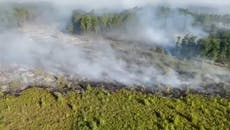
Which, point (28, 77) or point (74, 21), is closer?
point (28, 77)

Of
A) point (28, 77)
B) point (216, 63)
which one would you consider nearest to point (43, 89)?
point (28, 77)

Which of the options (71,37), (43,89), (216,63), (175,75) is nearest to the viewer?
(43,89)

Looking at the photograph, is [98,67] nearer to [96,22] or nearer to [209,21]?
[96,22]

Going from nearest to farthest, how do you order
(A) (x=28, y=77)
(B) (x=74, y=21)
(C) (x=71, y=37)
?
1. (A) (x=28, y=77)
2. (C) (x=71, y=37)
3. (B) (x=74, y=21)

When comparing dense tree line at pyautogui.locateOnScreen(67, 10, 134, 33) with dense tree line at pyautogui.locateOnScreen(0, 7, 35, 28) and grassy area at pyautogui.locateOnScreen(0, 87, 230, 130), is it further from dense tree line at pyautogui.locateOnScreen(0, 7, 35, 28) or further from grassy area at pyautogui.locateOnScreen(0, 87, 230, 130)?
A: grassy area at pyautogui.locateOnScreen(0, 87, 230, 130)

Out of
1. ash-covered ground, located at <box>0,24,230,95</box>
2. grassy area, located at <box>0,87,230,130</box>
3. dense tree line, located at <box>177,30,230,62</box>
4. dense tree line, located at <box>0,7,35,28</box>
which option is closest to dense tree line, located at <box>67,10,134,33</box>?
ash-covered ground, located at <box>0,24,230,95</box>

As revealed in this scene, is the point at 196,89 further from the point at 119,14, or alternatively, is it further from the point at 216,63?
the point at 119,14

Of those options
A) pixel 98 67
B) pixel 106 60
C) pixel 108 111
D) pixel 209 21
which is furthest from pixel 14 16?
pixel 108 111
